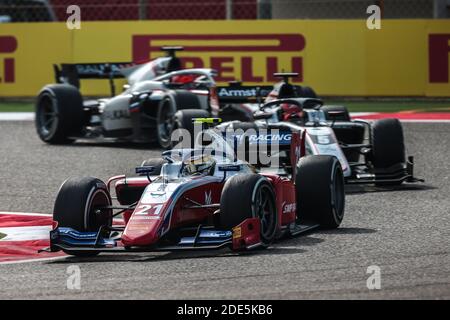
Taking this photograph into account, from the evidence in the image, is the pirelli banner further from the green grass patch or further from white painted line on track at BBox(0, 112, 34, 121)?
white painted line on track at BBox(0, 112, 34, 121)

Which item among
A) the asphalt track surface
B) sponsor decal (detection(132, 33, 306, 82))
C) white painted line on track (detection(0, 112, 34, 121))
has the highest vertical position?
sponsor decal (detection(132, 33, 306, 82))

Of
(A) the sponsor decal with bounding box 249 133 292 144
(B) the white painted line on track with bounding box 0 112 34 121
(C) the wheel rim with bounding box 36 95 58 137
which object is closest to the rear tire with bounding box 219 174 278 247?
(A) the sponsor decal with bounding box 249 133 292 144

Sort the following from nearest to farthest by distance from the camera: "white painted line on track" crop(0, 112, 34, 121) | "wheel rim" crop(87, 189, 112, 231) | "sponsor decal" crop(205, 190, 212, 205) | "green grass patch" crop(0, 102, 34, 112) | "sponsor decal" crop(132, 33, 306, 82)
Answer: "wheel rim" crop(87, 189, 112, 231) < "sponsor decal" crop(205, 190, 212, 205) < "white painted line on track" crop(0, 112, 34, 121) < "sponsor decal" crop(132, 33, 306, 82) < "green grass patch" crop(0, 102, 34, 112)

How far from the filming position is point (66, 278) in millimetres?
8352

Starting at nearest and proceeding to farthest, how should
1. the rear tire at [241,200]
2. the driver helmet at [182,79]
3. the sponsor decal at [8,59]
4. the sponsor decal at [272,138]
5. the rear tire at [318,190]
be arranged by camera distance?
the rear tire at [241,200], the rear tire at [318,190], the sponsor decal at [272,138], the driver helmet at [182,79], the sponsor decal at [8,59]

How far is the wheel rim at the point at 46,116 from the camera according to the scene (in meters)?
17.6

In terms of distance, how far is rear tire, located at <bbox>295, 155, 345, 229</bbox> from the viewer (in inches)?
403

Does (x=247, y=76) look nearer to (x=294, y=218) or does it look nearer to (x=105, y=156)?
(x=105, y=156)

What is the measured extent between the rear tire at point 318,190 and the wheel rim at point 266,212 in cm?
85

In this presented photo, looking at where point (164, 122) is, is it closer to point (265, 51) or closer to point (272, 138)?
point (265, 51)

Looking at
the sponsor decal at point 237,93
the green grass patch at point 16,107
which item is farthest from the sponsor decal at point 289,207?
the green grass patch at point 16,107

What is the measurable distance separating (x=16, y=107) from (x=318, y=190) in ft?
40.4

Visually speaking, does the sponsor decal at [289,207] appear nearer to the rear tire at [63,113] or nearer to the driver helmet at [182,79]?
the driver helmet at [182,79]
